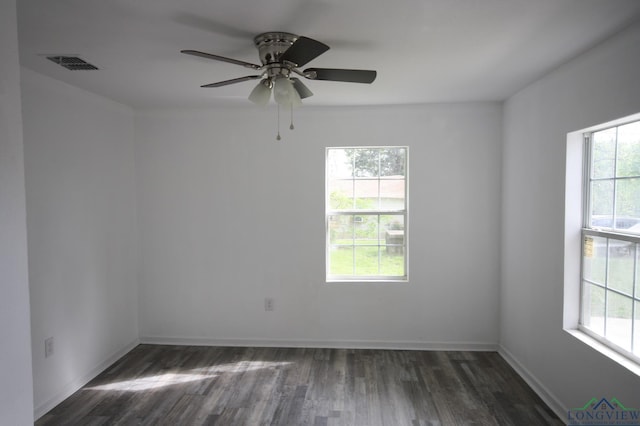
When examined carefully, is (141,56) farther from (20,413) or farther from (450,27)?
(20,413)

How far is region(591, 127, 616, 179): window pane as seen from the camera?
7.92 feet

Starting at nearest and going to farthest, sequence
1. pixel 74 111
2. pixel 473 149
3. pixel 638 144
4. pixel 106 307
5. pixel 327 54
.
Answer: pixel 638 144 → pixel 327 54 → pixel 74 111 → pixel 106 307 → pixel 473 149

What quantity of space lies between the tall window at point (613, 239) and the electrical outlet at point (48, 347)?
3.78m

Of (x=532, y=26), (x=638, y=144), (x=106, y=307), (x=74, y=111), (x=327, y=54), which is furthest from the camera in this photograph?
(x=106, y=307)

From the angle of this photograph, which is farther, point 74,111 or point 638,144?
point 74,111

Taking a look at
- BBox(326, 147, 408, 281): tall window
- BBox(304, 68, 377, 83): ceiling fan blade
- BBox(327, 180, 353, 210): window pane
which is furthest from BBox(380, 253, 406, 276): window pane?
BBox(304, 68, 377, 83): ceiling fan blade

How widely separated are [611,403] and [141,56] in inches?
136

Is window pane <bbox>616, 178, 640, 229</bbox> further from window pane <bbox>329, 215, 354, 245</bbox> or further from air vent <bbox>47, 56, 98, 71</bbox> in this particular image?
air vent <bbox>47, 56, 98, 71</bbox>

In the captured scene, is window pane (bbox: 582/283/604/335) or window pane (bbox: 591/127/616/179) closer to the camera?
window pane (bbox: 591/127/616/179)

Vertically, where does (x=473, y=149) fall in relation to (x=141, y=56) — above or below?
below

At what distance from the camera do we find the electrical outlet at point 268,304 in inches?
162

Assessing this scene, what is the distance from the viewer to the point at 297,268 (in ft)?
13.5

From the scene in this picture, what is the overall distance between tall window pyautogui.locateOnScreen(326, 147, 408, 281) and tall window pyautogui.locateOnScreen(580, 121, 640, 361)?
1.71 meters

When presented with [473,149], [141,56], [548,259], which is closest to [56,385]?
[141,56]
